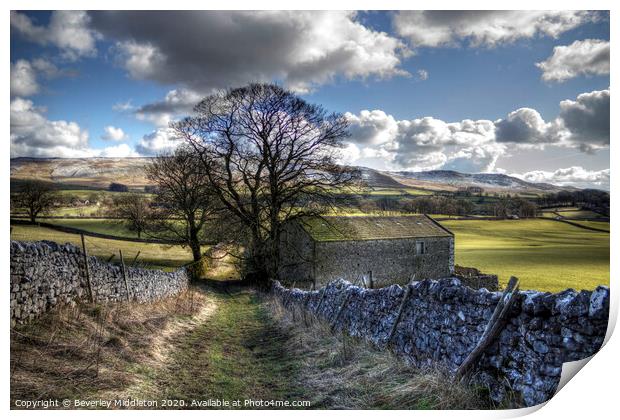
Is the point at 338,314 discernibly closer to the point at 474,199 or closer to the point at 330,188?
the point at 474,199

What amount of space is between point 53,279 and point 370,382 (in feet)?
16.1

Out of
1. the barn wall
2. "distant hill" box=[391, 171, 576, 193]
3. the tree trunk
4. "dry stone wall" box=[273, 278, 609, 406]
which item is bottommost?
the barn wall

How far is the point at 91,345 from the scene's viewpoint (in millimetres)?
4828

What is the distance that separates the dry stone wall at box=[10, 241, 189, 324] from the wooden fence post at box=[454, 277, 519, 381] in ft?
18.1

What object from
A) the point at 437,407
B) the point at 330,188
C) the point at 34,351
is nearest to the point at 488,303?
the point at 437,407

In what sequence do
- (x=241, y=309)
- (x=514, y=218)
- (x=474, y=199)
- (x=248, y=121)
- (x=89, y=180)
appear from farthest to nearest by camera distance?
1. (x=248, y=121)
2. (x=241, y=309)
3. (x=474, y=199)
4. (x=514, y=218)
5. (x=89, y=180)

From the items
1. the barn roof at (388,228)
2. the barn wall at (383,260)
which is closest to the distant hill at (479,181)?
the barn wall at (383,260)

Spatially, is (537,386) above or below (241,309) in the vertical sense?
above

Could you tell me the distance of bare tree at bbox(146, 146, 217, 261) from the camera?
15438mm

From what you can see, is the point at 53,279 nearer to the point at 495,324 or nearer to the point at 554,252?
the point at 495,324

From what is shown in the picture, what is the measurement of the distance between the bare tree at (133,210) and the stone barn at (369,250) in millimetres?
6681

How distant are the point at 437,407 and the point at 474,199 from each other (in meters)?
6.83

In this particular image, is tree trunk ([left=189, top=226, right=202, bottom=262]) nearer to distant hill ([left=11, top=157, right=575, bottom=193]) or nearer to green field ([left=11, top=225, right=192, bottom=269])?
green field ([left=11, top=225, right=192, bottom=269])

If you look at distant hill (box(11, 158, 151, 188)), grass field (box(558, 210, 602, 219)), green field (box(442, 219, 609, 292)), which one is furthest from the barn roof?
grass field (box(558, 210, 602, 219))
